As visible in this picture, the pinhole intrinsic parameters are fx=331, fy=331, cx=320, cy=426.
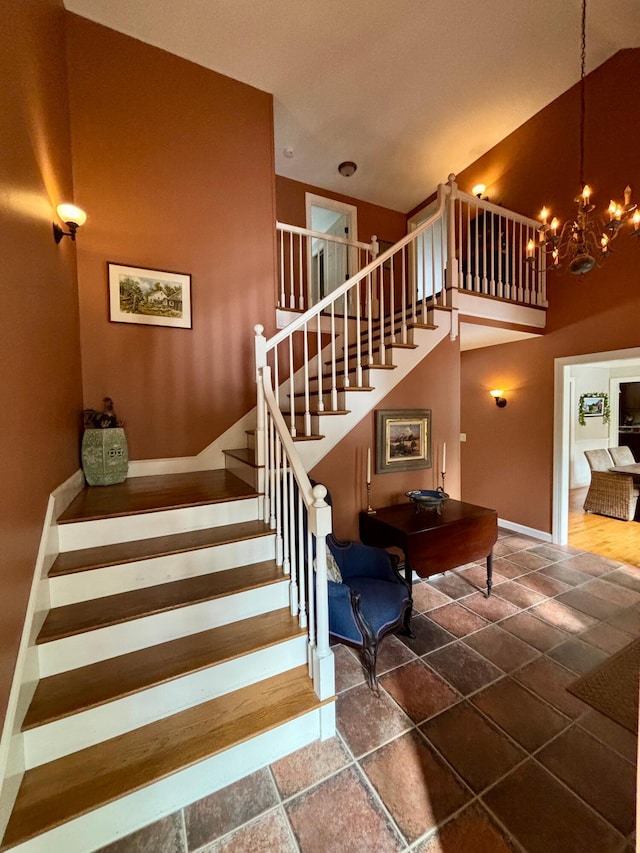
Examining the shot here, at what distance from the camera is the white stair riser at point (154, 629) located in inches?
54.0

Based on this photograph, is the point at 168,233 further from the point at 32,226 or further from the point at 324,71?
the point at 324,71

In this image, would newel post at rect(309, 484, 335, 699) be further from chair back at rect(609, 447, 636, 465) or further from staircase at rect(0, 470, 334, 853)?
chair back at rect(609, 447, 636, 465)

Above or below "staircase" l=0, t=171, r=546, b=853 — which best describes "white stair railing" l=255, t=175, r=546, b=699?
above

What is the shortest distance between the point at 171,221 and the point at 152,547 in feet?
8.82

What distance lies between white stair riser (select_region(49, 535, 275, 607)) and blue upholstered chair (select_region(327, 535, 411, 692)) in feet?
1.60

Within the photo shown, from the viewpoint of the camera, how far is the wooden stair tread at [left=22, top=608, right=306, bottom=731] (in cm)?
124

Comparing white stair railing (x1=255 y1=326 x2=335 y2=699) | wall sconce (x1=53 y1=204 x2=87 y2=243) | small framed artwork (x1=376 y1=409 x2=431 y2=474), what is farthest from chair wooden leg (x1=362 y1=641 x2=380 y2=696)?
wall sconce (x1=53 y1=204 x2=87 y2=243)

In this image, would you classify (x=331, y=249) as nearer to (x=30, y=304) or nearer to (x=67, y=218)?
(x=67, y=218)

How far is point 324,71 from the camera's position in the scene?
10.1ft

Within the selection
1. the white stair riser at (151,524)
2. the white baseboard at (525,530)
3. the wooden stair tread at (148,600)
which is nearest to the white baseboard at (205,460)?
the white stair riser at (151,524)

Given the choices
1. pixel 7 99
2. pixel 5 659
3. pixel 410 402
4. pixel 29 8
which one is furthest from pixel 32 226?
pixel 410 402

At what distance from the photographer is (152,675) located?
1368 millimetres

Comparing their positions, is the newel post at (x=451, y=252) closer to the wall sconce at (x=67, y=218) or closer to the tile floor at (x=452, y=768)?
the tile floor at (x=452, y=768)

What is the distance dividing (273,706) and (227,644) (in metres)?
0.33
